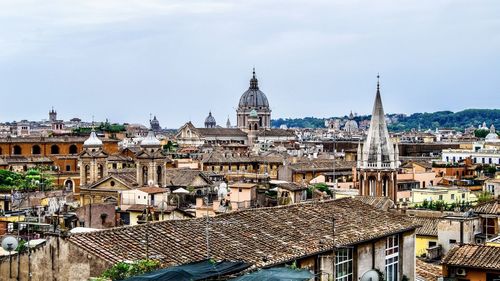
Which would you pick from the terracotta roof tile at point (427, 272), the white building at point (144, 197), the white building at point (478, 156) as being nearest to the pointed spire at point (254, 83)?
the white building at point (478, 156)

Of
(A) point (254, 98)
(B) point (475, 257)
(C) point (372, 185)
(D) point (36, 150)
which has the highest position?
(A) point (254, 98)

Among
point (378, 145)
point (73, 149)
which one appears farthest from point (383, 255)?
point (73, 149)

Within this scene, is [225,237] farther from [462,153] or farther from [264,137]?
[264,137]

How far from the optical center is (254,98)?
163 metres

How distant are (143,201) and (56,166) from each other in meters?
36.8

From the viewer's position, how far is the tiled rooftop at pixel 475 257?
17203mm

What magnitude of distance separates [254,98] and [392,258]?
479 feet

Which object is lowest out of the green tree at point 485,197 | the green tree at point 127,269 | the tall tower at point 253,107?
the green tree at point 485,197

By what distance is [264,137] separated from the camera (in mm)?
141875

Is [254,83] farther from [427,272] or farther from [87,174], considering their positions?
[427,272]

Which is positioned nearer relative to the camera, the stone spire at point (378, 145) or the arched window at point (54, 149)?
the stone spire at point (378, 145)

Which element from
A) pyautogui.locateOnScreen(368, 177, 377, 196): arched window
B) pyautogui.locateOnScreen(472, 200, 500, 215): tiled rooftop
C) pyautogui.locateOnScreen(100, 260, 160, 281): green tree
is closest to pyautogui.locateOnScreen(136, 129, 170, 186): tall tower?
pyautogui.locateOnScreen(368, 177, 377, 196): arched window

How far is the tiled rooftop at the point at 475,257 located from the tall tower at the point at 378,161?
33702 millimetres

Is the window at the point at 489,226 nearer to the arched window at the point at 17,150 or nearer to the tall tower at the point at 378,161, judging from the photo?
the tall tower at the point at 378,161
